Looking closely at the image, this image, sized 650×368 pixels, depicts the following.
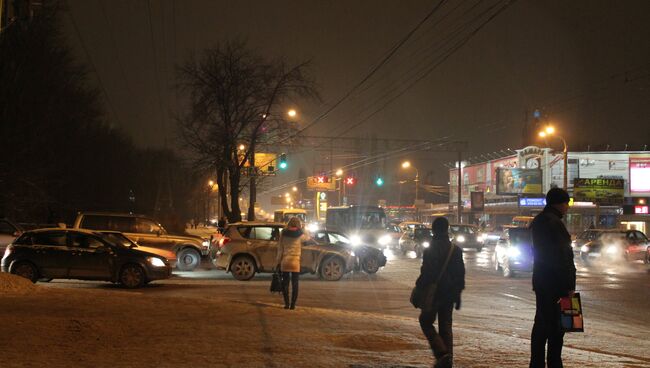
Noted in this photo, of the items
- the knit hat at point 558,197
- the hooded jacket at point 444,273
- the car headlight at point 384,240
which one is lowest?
the car headlight at point 384,240

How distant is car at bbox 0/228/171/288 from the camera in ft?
56.9

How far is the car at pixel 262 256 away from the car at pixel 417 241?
13270mm

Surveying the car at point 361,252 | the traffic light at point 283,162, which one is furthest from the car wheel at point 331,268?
the traffic light at point 283,162

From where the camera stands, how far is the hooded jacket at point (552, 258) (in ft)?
20.3

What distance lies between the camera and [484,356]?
8516 mm

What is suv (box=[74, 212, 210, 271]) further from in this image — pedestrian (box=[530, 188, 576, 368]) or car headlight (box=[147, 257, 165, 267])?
pedestrian (box=[530, 188, 576, 368])

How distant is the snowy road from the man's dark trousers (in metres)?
2.31

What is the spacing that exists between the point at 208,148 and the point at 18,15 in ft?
83.1

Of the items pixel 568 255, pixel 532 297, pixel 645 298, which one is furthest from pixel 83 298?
pixel 645 298

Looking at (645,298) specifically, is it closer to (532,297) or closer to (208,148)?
(532,297)

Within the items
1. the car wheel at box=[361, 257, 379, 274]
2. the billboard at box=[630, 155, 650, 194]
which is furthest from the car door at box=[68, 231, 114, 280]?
the billboard at box=[630, 155, 650, 194]

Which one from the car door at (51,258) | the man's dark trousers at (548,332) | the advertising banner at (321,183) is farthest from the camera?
the advertising banner at (321,183)

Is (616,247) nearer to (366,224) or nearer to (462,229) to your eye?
(462,229)

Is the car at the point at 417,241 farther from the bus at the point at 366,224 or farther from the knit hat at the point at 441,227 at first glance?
the knit hat at the point at 441,227
